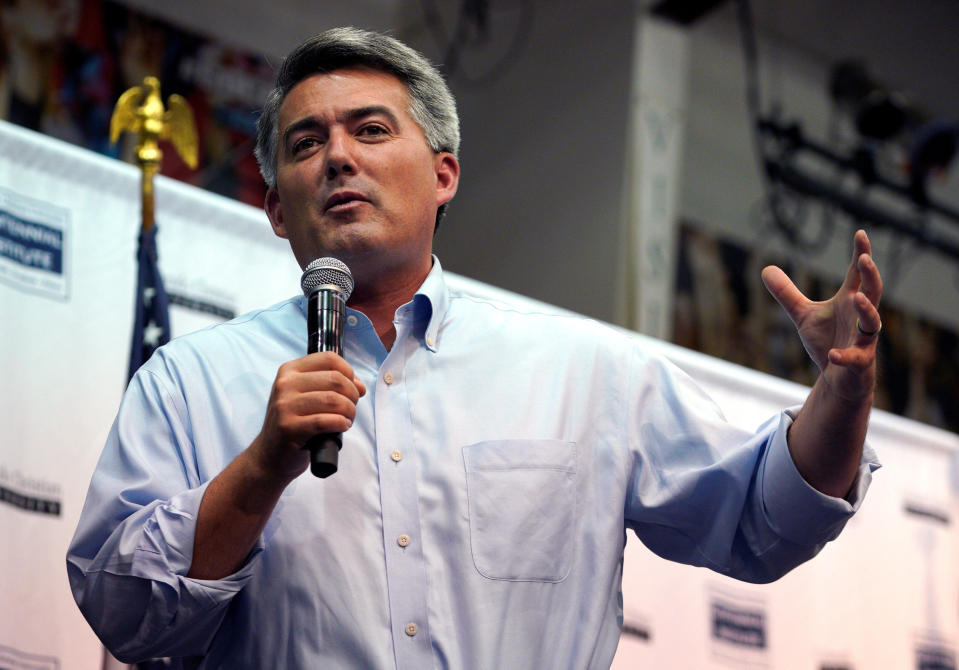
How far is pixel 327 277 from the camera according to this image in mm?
1400

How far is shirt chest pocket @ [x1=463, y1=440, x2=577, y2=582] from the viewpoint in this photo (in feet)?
4.82

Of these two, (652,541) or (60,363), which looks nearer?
(652,541)

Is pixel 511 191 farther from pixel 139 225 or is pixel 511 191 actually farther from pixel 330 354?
pixel 330 354

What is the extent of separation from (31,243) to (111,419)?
0.39 m

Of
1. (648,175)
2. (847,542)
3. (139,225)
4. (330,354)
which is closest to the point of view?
(330,354)

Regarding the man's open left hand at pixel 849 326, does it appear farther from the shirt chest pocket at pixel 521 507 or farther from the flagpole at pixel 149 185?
the flagpole at pixel 149 185

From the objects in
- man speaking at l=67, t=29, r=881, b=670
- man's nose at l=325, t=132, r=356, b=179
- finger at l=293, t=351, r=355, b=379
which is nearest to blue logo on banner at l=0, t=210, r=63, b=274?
man speaking at l=67, t=29, r=881, b=670

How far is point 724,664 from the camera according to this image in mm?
2658

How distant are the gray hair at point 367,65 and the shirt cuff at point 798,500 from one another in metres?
0.78

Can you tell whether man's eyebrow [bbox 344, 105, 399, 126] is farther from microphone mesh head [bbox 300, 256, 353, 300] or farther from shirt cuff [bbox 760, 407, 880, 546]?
shirt cuff [bbox 760, 407, 880, 546]

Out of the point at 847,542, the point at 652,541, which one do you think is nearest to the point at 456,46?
the point at 847,542

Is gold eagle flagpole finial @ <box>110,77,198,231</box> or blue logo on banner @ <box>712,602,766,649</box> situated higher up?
gold eagle flagpole finial @ <box>110,77,198,231</box>

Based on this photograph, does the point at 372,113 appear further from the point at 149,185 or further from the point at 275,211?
the point at 149,185

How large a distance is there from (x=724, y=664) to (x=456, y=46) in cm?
452
